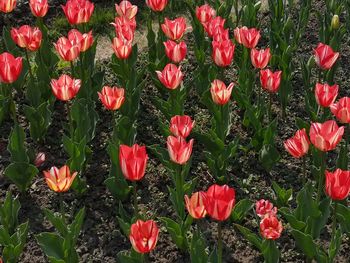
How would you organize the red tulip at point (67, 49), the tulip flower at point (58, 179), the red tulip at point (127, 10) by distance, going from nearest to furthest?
1. the tulip flower at point (58, 179)
2. the red tulip at point (67, 49)
3. the red tulip at point (127, 10)

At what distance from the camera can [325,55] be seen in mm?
3977

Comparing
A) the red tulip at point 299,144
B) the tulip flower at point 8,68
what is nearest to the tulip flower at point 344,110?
the red tulip at point 299,144

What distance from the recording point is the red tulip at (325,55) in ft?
13.0

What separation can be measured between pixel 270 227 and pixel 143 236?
1.78ft

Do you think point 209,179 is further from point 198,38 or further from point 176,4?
point 176,4

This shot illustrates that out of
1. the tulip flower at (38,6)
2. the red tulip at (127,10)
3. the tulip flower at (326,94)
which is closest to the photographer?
the tulip flower at (326,94)

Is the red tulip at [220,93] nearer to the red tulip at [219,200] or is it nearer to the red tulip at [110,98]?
the red tulip at [110,98]

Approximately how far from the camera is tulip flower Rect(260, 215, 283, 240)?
9.41 ft

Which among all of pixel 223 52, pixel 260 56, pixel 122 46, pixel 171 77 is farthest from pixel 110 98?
pixel 260 56

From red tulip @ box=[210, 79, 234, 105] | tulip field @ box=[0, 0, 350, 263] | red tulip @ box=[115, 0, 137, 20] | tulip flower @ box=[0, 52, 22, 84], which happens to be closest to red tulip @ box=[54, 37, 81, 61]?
tulip field @ box=[0, 0, 350, 263]

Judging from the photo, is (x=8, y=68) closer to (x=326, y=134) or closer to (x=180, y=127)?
(x=180, y=127)

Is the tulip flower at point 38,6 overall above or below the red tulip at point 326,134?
below

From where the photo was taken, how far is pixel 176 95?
161 inches

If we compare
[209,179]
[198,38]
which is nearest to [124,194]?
[209,179]
